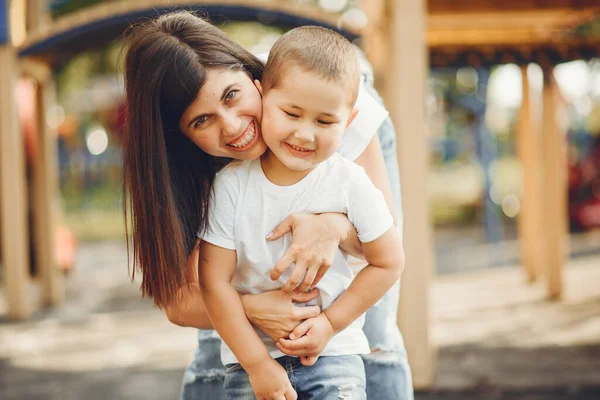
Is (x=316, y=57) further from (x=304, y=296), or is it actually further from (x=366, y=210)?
(x=304, y=296)

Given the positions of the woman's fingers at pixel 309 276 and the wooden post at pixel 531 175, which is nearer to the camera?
the woman's fingers at pixel 309 276

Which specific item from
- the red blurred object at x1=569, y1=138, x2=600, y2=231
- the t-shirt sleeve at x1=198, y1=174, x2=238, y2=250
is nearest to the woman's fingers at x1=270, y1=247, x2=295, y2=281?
the t-shirt sleeve at x1=198, y1=174, x2=238, y2=250

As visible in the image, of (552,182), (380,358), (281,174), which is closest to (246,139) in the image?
(281,174)

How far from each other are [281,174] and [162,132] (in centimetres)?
26

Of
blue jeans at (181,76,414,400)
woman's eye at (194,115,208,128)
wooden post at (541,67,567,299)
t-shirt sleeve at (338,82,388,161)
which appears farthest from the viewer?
wooden post at (541,67,567,299)

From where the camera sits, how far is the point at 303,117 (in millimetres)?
→ 1302

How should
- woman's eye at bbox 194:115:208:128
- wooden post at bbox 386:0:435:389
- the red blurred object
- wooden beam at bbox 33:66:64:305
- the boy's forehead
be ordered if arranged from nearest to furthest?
1. the boy's forehead
2. woman's eye at bbox 194:115:208:128
3. wooden post at bbox 386:0:435:389
4. wooden beam at bbox 33:66:64:305
5. the red blurred object

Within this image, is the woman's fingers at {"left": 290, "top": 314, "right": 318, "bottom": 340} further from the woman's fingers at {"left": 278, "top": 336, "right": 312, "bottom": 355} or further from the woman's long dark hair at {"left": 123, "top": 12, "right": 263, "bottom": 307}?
the woman's long dark hair at {"left": 123, "top": 12, "right": 263, "bottom": 307}

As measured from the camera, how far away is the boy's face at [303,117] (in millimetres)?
1283

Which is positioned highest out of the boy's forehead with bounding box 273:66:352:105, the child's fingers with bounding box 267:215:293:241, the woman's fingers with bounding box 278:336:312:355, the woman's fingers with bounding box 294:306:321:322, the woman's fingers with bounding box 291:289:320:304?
the boy's forehead with bounding box 273:66:352:105

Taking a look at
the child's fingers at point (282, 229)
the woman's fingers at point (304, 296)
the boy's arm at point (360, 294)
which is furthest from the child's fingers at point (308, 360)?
the child's fingers at point (282, 229)

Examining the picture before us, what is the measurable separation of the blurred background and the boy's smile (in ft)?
2.72

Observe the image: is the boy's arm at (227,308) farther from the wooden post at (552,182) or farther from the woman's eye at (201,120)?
the wooden post at (552,182)

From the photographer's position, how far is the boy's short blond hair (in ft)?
4.22
